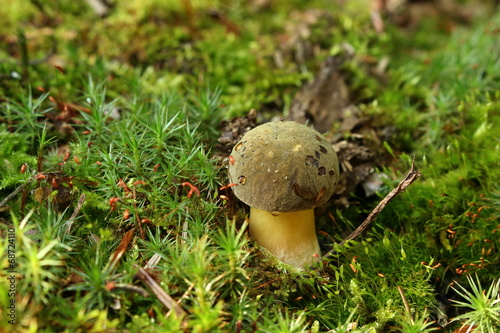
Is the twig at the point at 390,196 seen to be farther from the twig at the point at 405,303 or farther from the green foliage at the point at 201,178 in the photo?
the twig at the point at 405,303

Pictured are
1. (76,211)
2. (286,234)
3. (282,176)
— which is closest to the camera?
(282,176)

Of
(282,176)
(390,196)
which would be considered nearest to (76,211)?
(282,176)

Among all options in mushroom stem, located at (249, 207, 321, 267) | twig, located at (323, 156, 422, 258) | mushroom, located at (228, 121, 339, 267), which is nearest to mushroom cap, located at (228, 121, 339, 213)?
mushroom, located at (228, 121, 339, 267)

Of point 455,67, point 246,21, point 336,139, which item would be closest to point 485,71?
point 455,67

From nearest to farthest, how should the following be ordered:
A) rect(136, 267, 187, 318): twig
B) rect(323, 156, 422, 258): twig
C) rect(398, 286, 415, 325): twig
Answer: rect(136, 267, 187, 318): twig
rect(398, 286, 415, 325): twig
rect(323, 156, 422, 258): twig

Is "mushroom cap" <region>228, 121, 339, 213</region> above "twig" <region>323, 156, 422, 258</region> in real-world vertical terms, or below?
above

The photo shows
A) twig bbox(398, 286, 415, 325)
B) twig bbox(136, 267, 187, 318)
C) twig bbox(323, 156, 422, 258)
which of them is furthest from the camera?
twig bbox(323, 156, 422, 258)

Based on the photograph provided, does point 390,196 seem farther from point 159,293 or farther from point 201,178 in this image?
point 159,293

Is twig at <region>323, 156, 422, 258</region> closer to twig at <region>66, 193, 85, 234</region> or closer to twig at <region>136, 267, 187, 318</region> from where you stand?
twig at <region>136, 267, 187, 318</region>
